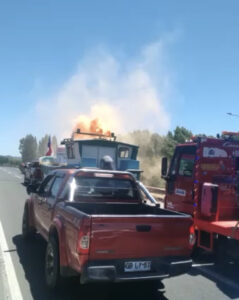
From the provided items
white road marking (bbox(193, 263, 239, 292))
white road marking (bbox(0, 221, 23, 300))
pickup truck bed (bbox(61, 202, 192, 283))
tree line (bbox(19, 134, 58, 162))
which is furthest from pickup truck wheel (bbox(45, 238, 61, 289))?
tree line (bbox(19, 134, 58, 162))

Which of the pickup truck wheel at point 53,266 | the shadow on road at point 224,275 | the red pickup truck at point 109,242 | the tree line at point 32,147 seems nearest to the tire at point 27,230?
the red pickup truck at point 109,242

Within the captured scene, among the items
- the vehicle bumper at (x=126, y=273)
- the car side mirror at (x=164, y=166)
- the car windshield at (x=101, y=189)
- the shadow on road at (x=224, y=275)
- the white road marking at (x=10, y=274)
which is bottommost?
the shadow on road at (x=224, y=275)

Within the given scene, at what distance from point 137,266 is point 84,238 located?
0.82 metres

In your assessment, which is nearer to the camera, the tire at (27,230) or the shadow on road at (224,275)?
the shadow on road at (224,275)

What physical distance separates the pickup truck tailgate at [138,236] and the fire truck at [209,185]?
1855 millimetres

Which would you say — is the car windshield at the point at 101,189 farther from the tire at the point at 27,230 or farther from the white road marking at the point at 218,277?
the tire at the point at 27,230

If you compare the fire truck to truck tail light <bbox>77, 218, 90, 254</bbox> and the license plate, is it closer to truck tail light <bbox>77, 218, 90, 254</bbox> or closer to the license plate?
the license plate

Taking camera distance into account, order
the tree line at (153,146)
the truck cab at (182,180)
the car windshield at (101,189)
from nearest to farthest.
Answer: the car windshield at (101,189)
the truck cab at (182,180)
the tree line at (153,146)

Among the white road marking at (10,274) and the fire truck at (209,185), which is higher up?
the fire truck at (209,185)

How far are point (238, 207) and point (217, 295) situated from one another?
2593mm

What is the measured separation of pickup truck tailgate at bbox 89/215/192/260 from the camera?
4199 mm

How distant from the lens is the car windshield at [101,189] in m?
5.92

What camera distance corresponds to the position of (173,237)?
4676 millimetres

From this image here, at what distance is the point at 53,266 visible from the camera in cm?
488
